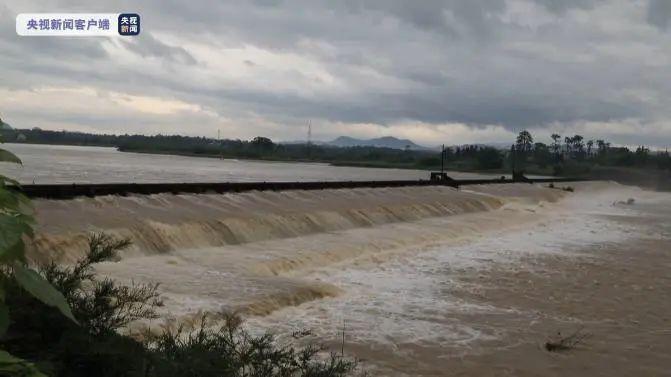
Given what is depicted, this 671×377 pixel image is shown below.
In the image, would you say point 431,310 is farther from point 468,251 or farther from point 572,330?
point 468,251

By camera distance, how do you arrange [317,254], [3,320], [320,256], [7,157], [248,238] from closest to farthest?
1. [3,320]
2. [7,157]
3. [320,256]
4. [317,254]
5. [248,238]

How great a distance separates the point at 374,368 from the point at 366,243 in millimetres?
11240

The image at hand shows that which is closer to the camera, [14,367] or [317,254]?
[14,367]

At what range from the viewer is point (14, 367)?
1506 mm

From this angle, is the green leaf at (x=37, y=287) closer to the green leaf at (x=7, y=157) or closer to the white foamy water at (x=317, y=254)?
the green leaf at (x=7, y=157)

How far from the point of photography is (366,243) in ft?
63.6

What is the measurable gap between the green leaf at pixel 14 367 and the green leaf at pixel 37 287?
151mm

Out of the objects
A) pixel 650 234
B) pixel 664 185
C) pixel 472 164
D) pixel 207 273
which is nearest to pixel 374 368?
pixel 207 273

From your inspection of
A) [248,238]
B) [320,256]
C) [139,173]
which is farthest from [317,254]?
[139,173]

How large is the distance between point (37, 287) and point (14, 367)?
202 mm

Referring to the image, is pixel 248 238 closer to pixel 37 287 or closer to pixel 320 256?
pixel 320 256

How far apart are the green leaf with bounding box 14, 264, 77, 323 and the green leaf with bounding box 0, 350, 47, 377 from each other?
0.50 ft

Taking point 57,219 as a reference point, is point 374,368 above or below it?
below

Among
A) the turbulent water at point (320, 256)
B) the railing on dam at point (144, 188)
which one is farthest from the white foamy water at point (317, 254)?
the railing on dam at point (144, 188)
